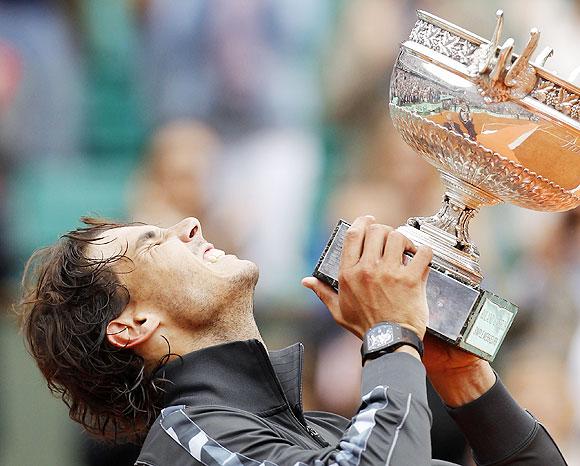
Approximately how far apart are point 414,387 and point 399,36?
3164 millimetres

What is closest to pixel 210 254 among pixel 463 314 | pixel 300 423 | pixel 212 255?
pixel 212 255

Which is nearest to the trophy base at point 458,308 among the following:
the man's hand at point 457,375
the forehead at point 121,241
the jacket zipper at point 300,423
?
the man's hand at point 457,375

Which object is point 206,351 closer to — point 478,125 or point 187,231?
point 187,231

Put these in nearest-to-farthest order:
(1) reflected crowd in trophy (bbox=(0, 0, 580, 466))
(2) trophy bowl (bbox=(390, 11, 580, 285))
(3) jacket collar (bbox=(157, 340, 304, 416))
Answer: (2) trophy bowl (bbox=(390, 11, 580, 285))
(3) jacket collar (bbox=(157, 340, 304, 416))
(1) reflected crowd in trophy (bbox=(0, 0, 580, 466))

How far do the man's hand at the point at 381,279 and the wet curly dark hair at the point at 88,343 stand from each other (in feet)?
1.95

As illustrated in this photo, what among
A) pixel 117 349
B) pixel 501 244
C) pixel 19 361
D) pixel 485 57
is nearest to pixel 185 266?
pixel 117 349

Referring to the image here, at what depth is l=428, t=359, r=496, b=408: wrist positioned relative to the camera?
290 centimetres

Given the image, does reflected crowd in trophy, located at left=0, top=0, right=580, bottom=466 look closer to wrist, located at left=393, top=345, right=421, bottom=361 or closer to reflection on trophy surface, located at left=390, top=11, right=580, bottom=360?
Result: reflection on trophy surface, located at left=390, top=11, right=580, bottom=360

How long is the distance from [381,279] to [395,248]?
0.23 feet

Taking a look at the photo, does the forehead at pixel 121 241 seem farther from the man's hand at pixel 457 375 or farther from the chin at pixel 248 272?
the man's hand at pixel 457 375

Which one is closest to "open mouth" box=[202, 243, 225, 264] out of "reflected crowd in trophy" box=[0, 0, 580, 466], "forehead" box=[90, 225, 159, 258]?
"forehead" box=[90, 225, 159, 258]

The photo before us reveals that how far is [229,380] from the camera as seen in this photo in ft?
9.42

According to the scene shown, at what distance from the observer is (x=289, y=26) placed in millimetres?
5477

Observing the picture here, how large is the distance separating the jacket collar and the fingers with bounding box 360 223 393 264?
487 mm
